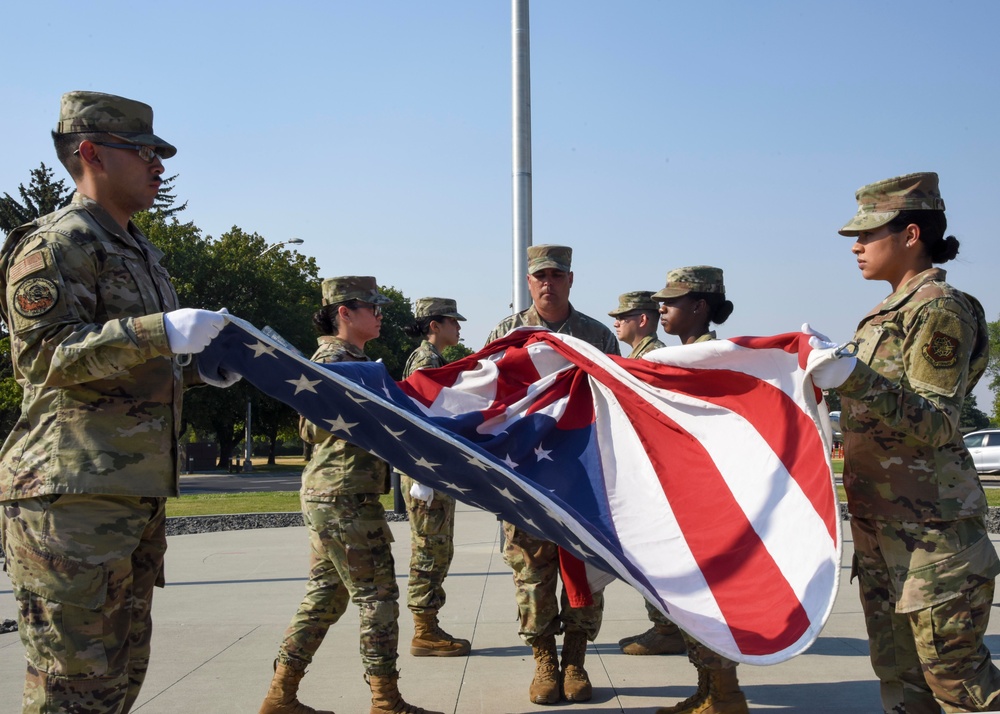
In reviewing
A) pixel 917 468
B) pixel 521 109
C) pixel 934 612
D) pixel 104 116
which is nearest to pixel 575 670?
pixel 934 612

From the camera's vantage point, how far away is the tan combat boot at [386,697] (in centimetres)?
477

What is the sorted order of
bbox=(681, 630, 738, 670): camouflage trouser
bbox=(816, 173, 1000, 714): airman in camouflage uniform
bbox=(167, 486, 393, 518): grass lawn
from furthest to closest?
bbox=(167, 486, 393, 518): grass lawn, bbox=(681, 630, 738, 670): camouflage trouser, bbox=(816, 173, 1000, 714): airman in camouflage uniform

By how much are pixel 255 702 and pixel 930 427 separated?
3784 mm

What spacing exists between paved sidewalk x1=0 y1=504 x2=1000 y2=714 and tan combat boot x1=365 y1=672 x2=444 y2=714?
1.02 ft

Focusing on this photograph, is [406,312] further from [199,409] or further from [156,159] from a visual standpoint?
[156,159]

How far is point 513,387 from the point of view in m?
4.94

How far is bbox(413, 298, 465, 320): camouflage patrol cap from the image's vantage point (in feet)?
25.8

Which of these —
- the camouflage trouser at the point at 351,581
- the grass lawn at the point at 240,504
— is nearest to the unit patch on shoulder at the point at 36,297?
the camouflage trouser at the point at 351,581

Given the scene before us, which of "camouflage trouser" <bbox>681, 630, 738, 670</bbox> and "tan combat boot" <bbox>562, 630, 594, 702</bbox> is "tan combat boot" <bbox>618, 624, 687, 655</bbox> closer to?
"tan combat boot" <bbox>562, 630, 594, 702</bbox>

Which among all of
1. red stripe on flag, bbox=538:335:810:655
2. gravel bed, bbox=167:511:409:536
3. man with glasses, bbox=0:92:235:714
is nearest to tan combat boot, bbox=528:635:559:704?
red stripe on flag, bbox=538:335:810:655

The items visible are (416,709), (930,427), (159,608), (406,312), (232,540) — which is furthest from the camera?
(406,312)

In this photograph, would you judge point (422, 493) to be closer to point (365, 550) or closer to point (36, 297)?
point (365, 550)

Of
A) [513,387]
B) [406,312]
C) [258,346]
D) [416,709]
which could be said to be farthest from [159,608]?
[406,312]

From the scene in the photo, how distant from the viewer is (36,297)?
10.4ft
